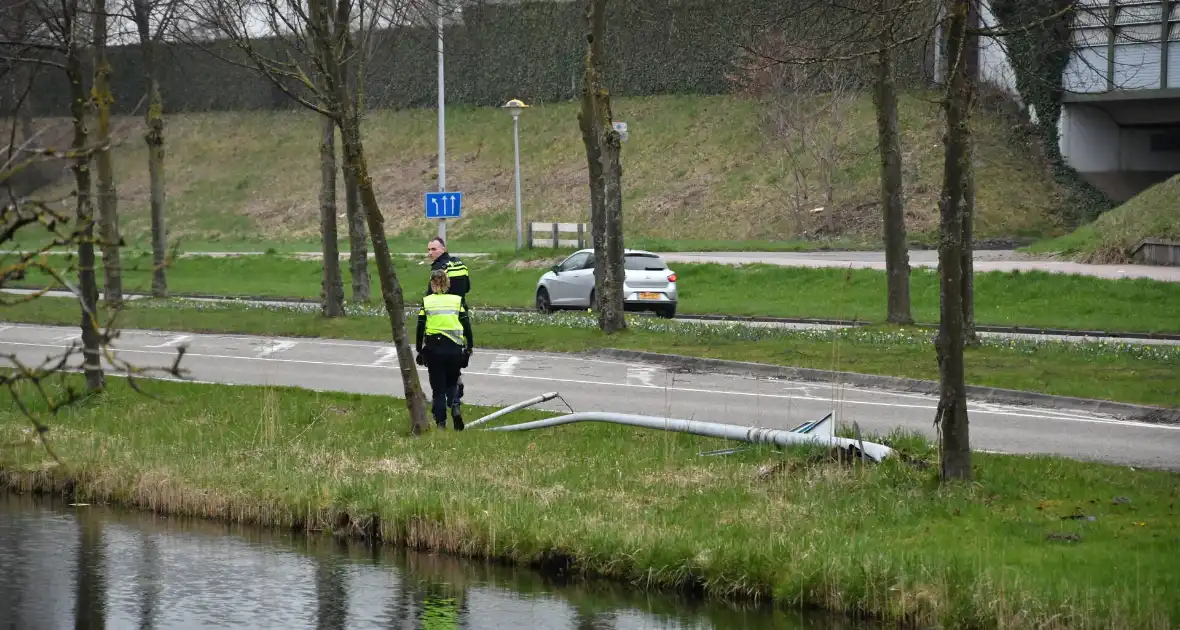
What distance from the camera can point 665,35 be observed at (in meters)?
57.2

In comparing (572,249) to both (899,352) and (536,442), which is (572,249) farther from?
(536,442)

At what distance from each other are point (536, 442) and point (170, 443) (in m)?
3.72

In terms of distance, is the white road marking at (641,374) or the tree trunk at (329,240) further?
the tree trunk at (329,240)

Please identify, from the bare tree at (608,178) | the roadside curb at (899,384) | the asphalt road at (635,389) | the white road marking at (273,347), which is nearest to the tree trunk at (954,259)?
the asphalt road at (635,389)

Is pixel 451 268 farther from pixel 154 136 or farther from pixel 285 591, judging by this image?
pixel 154 136

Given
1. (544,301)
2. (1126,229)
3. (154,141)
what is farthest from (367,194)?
(1126,229)

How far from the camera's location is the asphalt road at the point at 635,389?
14.3 m

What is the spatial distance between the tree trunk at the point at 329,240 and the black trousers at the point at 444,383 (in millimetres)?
12701

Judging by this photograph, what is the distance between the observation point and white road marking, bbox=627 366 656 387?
62.9 feet

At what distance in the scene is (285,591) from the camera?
1037 cm

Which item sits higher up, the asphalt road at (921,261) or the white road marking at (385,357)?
the asphalt road at (921,261)

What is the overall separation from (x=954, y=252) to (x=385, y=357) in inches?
513

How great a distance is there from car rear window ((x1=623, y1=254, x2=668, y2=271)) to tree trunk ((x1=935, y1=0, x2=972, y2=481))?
18.2 m

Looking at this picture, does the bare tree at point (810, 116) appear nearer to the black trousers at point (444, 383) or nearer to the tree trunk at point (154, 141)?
the tree trunk at point (154, 141)
